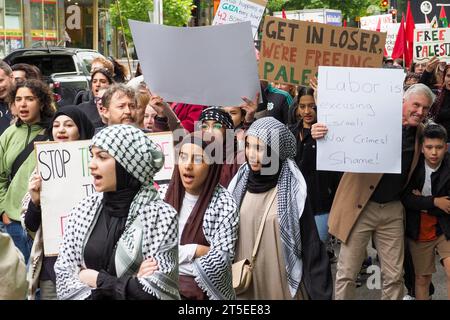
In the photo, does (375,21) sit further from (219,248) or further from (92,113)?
(219,248)

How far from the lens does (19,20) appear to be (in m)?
29.6

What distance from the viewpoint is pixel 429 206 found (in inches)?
235

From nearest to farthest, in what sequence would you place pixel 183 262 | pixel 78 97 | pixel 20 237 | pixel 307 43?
pixel 183 262
pixel 20 237
pixel 307 43
pixel 78 97

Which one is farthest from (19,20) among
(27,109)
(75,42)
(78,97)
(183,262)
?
(183,262)

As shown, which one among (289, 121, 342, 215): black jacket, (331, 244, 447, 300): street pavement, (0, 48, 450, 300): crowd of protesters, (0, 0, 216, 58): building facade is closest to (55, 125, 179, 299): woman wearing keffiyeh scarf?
(0, 48, 450, 300): crowd of protesters

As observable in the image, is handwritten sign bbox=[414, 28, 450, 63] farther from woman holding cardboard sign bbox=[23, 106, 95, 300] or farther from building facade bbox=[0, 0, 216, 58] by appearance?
building facade bbox=[0, 0, 216, 58]

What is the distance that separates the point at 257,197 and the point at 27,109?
6.57 feet

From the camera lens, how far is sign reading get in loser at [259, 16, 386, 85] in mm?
6238

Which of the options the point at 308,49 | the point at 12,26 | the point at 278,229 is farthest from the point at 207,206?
the point at 12,26

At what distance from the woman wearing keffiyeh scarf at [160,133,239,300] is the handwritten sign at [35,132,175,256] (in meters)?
0.69

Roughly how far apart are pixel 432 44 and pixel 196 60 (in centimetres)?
517

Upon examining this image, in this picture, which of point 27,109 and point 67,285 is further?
point 27,109
